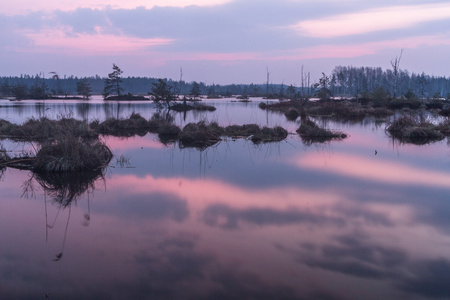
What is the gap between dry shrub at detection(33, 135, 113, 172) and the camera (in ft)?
32.4

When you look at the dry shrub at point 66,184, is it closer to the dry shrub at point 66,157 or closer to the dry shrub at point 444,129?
the dry shrub at point 66,157

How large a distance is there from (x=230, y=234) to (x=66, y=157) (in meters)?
6.01

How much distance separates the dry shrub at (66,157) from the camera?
9.88 meters

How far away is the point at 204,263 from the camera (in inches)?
196

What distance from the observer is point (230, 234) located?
601cm

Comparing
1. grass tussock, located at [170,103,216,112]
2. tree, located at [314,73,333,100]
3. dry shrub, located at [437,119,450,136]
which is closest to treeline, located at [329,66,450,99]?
tree, located at [314,73,333,100]

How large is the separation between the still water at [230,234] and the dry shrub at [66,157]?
0.53 meters

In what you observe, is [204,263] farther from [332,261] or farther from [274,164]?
[274,164]

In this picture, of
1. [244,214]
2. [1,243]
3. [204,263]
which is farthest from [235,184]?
[1,243]

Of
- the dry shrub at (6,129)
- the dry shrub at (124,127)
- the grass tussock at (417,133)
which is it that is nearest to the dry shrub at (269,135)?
the grass tussock at (417,133)

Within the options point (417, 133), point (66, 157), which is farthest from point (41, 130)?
point (417, 133)

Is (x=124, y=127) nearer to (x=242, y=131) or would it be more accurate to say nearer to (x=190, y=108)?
(x=242, y=131)

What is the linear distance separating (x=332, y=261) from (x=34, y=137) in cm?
1495

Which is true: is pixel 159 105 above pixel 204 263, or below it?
above
